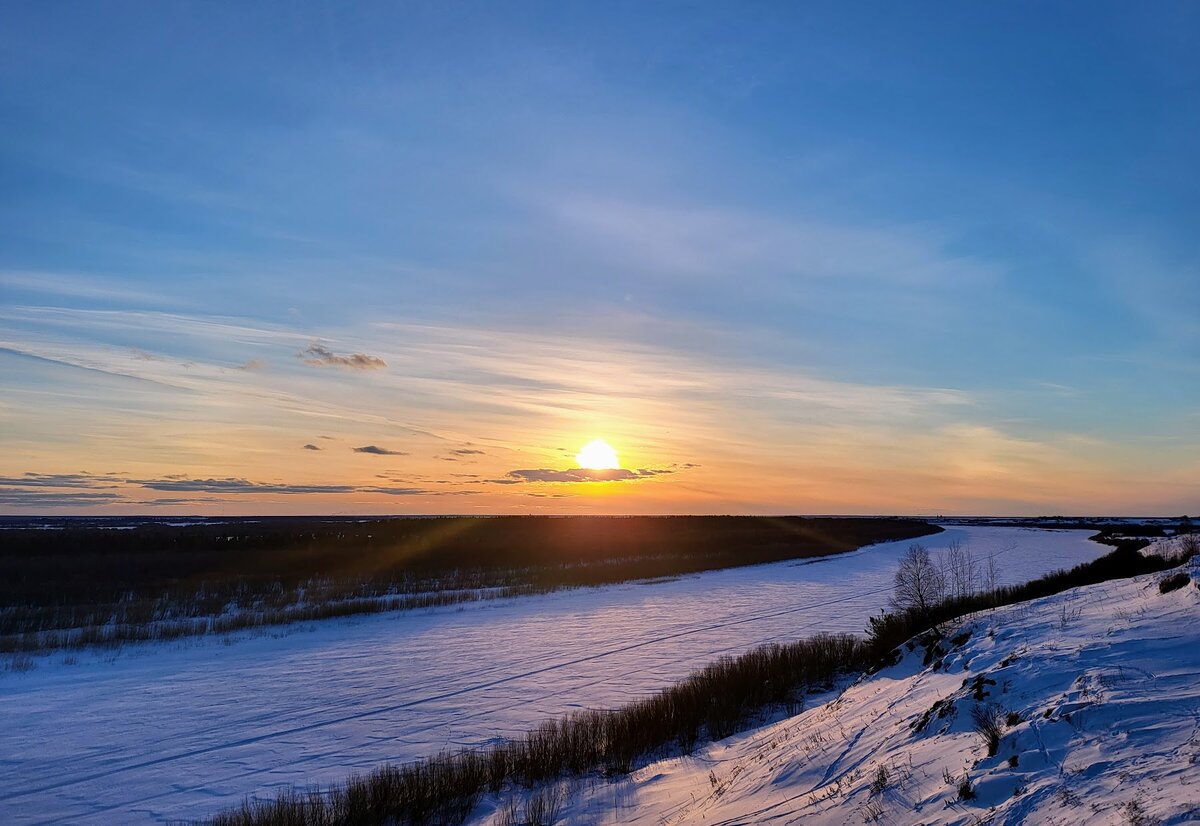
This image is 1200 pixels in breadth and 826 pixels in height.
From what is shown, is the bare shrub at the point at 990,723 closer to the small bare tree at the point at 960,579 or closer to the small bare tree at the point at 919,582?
the small bare tree at the point at 919,582

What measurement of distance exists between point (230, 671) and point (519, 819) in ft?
42.2

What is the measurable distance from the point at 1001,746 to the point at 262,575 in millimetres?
37486

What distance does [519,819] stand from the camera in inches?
339

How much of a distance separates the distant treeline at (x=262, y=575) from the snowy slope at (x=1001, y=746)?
20.1 metres

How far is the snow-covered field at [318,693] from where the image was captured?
10852 millimetres

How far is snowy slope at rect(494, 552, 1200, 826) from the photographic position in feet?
16.9

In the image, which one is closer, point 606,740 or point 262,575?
point 606,740

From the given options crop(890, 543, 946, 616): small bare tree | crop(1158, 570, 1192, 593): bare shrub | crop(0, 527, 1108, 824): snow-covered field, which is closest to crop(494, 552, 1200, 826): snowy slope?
crop(1158, 570, 1192, 593): bare shrub

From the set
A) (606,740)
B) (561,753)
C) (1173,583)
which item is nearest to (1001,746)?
(1173,583)

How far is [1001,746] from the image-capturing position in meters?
6.13

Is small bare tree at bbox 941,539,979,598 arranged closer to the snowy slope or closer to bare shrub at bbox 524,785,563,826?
the snowy slope

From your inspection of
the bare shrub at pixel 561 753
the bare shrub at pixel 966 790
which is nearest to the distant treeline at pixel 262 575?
the bare shrub at pixel 561 753

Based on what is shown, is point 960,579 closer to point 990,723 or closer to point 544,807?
point 990,723

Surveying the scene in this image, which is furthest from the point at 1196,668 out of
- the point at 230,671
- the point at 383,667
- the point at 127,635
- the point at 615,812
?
the point at 127,635
